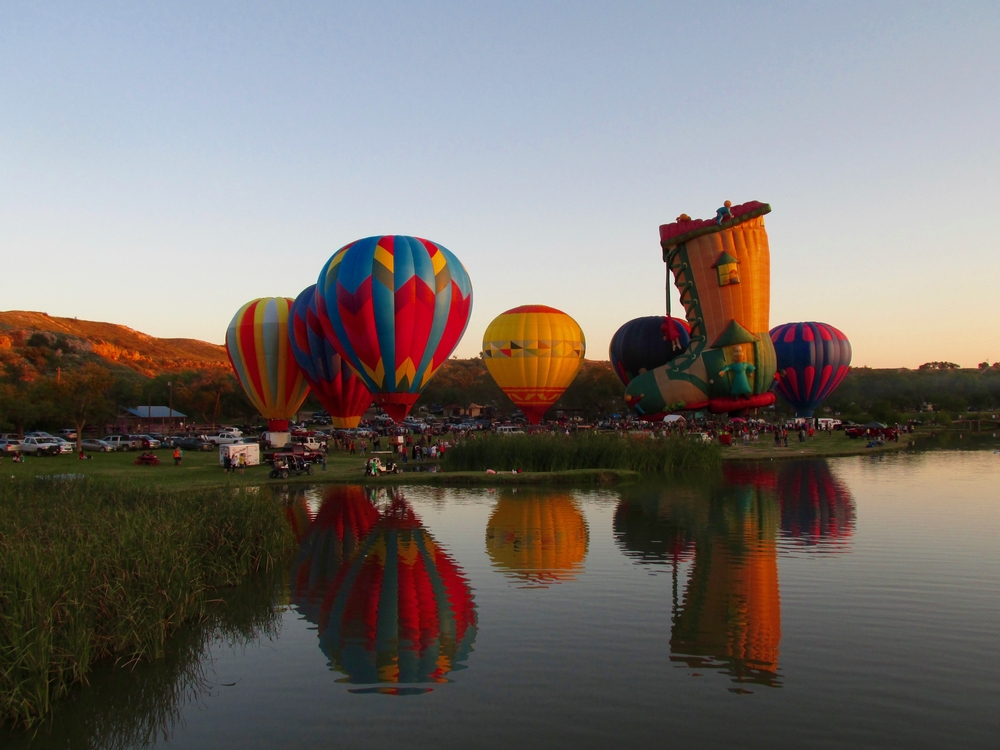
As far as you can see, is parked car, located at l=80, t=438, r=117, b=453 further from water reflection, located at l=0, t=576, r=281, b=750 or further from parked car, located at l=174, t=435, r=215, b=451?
water reflection, located at l=0, t=576, r=281, b=750

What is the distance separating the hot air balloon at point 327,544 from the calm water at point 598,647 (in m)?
0.09

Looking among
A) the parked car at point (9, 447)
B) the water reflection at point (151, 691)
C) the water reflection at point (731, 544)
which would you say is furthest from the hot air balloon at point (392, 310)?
the water reflection at point (151, 691)

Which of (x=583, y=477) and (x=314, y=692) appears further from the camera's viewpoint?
(x=583, y=477)

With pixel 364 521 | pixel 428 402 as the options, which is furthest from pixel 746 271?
pixel 428 402

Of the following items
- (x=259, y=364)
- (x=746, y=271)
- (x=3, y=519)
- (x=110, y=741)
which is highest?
(x=746, y=271)

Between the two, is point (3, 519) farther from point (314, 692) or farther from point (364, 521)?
point (364, 521)

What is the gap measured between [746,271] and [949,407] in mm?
65902

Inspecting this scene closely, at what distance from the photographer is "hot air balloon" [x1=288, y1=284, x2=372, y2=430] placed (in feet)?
160

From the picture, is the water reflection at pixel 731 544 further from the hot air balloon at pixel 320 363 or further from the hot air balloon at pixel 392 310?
the hot air balloon at pixel 320 363

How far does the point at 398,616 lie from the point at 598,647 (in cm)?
358

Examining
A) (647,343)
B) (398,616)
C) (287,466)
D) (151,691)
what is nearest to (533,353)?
(647,343)

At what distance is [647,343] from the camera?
61.4 meters

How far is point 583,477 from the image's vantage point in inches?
1288

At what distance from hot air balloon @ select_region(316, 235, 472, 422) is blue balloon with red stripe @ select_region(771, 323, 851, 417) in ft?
103
